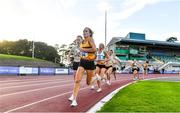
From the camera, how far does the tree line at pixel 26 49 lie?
12131 cm

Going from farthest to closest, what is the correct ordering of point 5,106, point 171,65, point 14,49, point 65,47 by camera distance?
point 65,47, point 14,49, point 171,65, point 5,106

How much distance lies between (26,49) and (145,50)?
48896 millimetres

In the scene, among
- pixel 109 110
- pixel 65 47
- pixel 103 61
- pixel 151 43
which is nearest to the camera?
pixel 109 110

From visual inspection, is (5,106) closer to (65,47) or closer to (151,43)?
(151,43)

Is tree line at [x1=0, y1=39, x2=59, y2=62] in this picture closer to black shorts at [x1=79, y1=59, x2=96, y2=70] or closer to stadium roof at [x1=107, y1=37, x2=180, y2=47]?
stadium roof at [x1=107, y1=37, x2=180, y2=47]

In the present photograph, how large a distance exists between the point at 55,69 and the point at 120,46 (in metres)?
49.1

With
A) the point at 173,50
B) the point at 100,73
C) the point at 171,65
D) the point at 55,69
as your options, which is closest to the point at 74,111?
the point at 100,73

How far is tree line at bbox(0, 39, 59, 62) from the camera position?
398 ft

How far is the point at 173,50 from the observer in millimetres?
100688

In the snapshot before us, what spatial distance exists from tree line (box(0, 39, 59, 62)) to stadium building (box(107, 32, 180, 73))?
3418cm

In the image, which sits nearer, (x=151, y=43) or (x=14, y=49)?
(x=151, y=43)

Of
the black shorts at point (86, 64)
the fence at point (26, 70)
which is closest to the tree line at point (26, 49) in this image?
the fence at point (26, 70)

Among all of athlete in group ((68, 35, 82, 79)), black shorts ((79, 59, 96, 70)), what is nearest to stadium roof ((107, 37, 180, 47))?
athlete in group ((68, 35, 82, 79))

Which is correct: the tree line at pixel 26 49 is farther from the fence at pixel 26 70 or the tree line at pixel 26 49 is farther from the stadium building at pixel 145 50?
the fence at pixel 26 70
